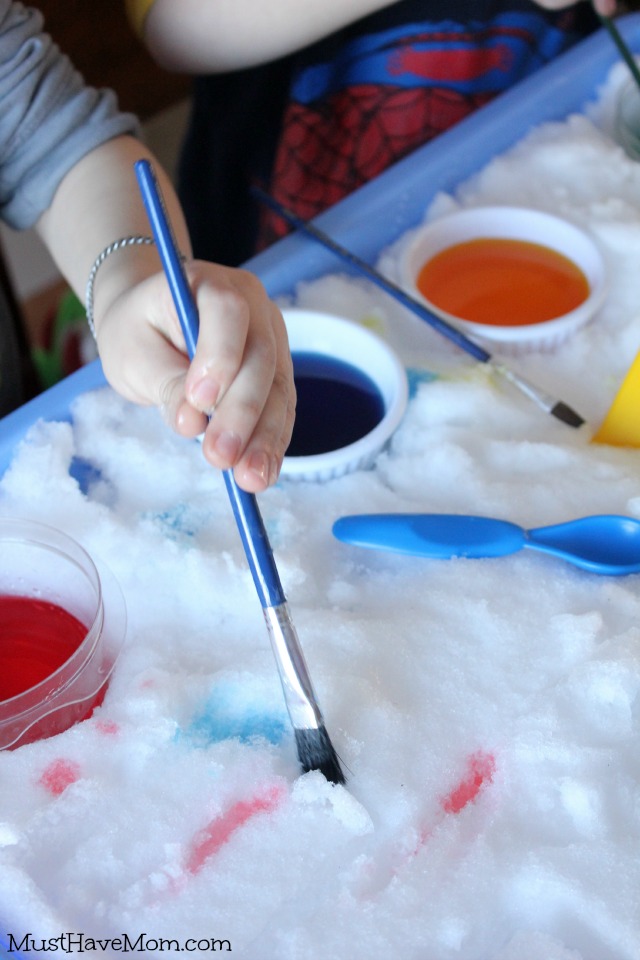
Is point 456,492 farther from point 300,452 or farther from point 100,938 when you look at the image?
point 100,938

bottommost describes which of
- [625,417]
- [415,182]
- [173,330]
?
[625,417]

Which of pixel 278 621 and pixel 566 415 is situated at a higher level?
pixel 278 621

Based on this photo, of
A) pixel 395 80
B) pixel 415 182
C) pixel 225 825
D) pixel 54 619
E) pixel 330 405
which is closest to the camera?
pixel 225 825

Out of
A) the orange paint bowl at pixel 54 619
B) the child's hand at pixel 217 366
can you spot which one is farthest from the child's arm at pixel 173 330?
the orange paint bowl at pixel 54 619

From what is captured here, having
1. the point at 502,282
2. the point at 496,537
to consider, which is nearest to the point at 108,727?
the point at 496,537

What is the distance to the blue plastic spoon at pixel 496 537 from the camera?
0.56 metres

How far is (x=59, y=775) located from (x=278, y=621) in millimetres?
135

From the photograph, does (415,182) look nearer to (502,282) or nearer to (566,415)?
(502,282)

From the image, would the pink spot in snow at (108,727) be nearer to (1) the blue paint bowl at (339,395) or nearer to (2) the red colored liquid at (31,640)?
(2) the red colored liquid at (31,640)

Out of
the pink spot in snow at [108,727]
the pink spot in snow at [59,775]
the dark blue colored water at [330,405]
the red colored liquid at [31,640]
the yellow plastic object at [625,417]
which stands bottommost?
the yellow plastic object at [625,417]

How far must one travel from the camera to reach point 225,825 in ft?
1.48

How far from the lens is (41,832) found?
0.44 metres

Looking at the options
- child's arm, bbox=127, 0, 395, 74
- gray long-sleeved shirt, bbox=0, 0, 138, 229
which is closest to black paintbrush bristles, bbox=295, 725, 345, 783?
gray long-sleeved shirt, bbox=0, 0, 138, 229

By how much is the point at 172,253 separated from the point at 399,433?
23cm
